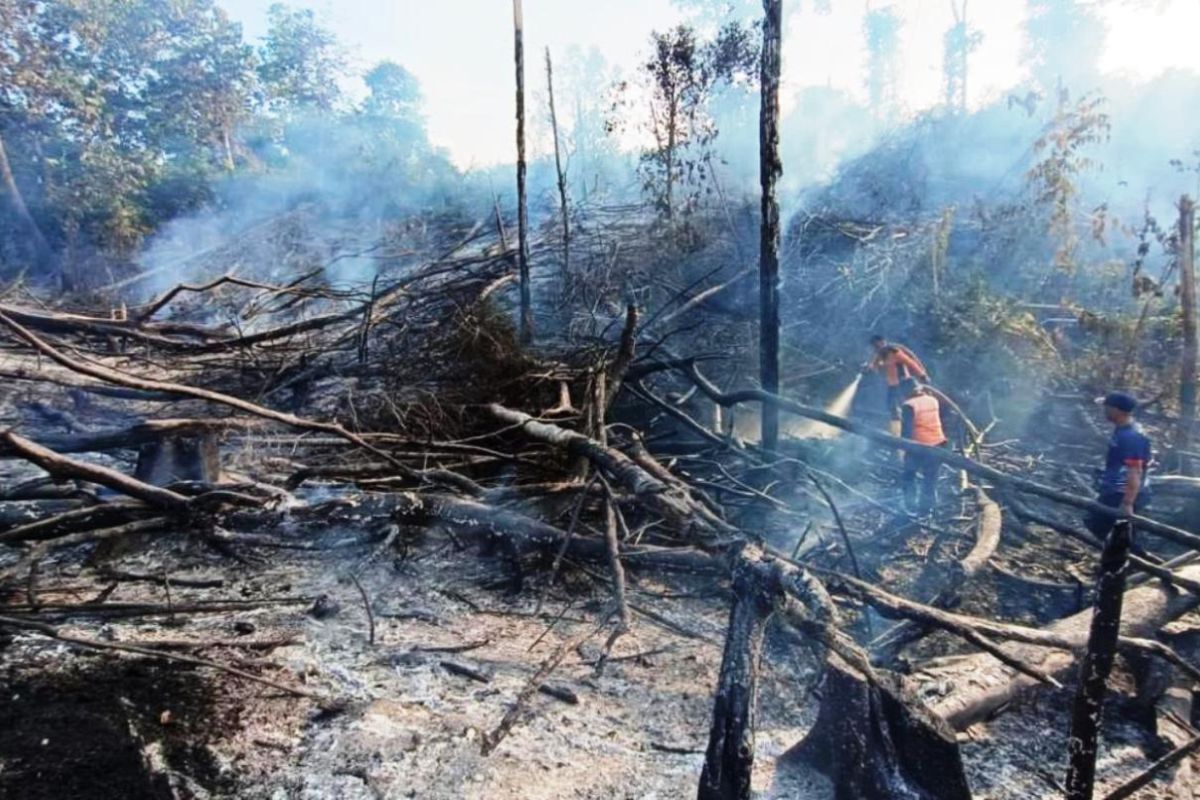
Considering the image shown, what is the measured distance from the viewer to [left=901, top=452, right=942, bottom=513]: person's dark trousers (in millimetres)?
5762

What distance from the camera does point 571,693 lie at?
2898 millimetres

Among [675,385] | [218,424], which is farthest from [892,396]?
[218,424]

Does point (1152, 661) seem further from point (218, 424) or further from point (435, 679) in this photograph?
point (218, 424)

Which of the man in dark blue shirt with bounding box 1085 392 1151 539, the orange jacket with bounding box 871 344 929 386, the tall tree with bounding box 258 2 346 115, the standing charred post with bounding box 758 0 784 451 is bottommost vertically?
the man in dark blue shirt with bounding box 1085 392 1151 539

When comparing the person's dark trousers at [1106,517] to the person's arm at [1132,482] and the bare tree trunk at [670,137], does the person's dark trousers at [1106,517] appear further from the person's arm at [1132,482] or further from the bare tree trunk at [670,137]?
the bare tree trunk at [670,137]

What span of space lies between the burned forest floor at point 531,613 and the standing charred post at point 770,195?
23.2 inches

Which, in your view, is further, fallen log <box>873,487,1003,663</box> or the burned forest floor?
fallen log <box>873,487,1003,663</box>

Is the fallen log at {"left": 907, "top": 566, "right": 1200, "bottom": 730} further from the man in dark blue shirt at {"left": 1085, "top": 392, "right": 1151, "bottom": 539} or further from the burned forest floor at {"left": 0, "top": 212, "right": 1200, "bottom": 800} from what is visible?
the man in dark blue shirt at {"left": 1085, "top": 392, "right": 1151, "bottom": 539}

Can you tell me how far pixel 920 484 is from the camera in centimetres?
593

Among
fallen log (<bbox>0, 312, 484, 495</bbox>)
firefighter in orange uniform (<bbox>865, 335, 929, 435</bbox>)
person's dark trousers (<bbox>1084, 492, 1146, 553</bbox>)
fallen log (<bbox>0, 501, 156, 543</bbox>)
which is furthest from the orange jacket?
fallen log (<bbox>0, 501, 156, 543</bbox>)

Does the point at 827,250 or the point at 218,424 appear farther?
the point at 827,250

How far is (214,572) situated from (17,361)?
5.66 meters

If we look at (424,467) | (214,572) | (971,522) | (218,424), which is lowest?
(971,522)

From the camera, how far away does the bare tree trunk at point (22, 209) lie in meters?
15.8
